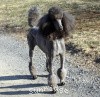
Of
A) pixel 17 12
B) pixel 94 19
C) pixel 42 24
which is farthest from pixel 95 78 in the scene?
pixel 17 12

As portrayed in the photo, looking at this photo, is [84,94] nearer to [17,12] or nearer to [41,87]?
[41,87]

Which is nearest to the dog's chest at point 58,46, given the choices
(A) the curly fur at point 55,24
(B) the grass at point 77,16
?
(A) the curly fur at point 55,24

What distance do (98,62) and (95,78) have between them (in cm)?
105

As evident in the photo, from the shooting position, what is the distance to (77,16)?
1554 centimetres

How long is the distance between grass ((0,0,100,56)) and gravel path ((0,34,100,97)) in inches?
51.4

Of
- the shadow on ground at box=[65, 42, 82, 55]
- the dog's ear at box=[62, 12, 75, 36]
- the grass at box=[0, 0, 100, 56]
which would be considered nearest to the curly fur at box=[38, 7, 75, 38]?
the dog's ear at box=[62, 12, 75, 36]

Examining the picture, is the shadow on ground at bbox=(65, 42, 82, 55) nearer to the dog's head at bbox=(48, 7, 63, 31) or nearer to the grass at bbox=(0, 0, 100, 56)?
the grass at bbox=(0, 0, 100, 56)

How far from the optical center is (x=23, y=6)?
19562mm

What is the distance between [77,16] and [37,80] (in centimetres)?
737

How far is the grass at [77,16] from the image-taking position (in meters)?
11.4

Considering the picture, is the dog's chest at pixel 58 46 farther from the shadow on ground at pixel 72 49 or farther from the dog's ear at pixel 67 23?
the shadow on ground at pixel 72 49

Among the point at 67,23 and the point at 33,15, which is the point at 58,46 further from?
the point at 33,15

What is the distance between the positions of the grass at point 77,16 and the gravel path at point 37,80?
131 cm

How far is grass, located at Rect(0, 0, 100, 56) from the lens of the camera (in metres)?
11.4
